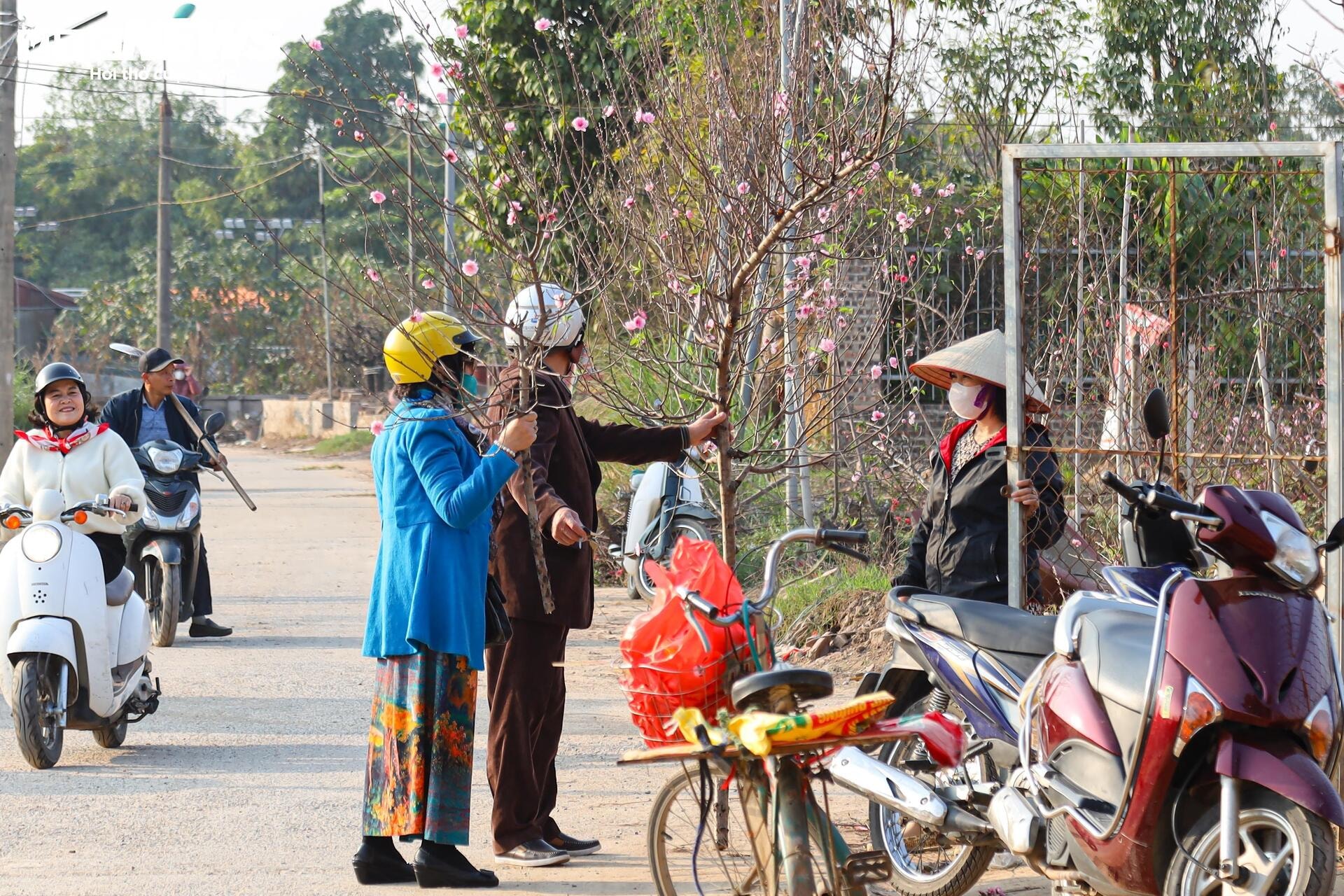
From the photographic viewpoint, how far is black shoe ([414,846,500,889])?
5.00m

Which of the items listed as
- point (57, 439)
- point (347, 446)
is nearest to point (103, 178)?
point (347, 446)

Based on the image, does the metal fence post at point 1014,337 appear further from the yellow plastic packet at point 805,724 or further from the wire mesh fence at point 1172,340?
the yellow plastic packet at point 805,724

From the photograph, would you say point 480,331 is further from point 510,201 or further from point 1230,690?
point 1230,690

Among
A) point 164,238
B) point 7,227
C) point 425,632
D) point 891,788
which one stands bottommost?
point 891,788

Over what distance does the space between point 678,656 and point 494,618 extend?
1.28 metres

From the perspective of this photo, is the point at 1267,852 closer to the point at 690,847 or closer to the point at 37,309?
the point at 690,847

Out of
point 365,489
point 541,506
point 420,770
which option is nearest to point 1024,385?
point 541,506

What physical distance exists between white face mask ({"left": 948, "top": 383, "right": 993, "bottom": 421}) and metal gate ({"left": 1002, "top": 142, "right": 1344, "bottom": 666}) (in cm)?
25

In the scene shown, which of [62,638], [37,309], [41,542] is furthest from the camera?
[37,309]

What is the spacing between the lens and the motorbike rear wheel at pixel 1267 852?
3.54 metres

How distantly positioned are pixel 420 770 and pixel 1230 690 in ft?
8.12

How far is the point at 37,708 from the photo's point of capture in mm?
6621

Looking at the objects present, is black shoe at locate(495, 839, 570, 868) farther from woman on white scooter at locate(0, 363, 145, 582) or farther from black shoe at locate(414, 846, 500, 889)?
woman on white scooter at locate(0, 363, 145, 582)

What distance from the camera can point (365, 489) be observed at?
24844 millimetres
